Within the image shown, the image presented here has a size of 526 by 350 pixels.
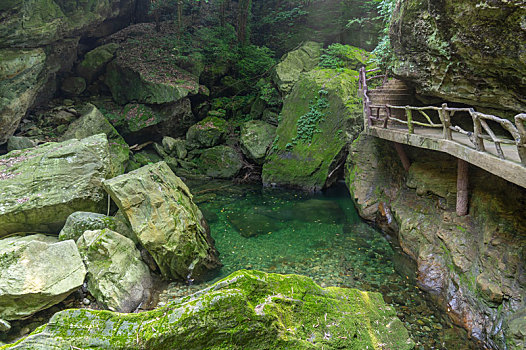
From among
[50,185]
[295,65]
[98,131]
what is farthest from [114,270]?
[295,65]

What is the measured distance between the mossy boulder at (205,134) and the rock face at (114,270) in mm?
10959

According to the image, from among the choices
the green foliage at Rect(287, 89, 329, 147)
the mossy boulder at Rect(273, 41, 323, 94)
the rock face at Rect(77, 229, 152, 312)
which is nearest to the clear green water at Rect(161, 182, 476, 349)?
the rock face at Rect(77, 229, 152, 312)

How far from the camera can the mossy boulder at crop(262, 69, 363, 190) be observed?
14.3 m

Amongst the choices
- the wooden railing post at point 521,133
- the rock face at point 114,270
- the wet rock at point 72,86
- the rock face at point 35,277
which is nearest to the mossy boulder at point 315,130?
the rock face at point 114,270

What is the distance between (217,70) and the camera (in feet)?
66.2

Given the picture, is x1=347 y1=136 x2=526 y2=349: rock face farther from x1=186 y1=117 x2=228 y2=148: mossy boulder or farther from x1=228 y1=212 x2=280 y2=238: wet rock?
x1=186 y1=117 x2=228 y2=148: mossy boulder

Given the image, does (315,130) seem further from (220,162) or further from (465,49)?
(465,49)

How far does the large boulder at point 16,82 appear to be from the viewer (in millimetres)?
11156

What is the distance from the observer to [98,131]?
49.8 ft

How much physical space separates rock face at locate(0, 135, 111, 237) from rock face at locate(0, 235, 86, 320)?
2094 mm

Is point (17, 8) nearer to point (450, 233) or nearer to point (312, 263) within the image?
point (312, 263)

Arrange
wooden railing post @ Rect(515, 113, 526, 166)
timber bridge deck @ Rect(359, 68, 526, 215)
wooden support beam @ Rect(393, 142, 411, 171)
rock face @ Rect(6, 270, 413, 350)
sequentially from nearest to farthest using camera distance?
1. rock face @ Rect(6, 270, 413, 350)
2. wooden railing post @ Rect(515, 113, 526, 166)
3. timber bridge deck @ Rect(359, 68, 526, 215)
4. wooden support beam @ Rect(393, 142, 411, 171)

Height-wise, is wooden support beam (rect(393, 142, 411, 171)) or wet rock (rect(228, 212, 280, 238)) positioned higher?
wooden support beam (rect(393, 142, 411, 171))

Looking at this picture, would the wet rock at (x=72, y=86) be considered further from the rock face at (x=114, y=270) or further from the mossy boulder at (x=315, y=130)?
the rock face at (x=114, y=270)
